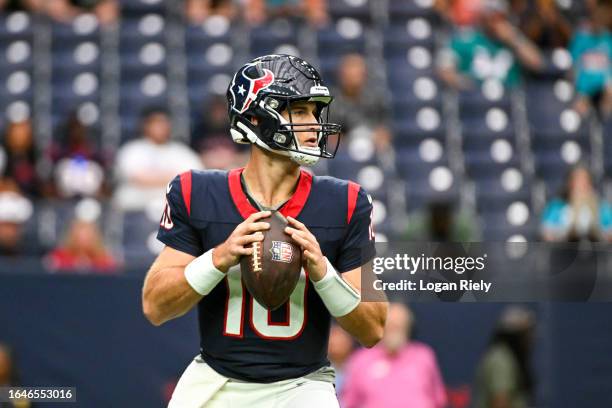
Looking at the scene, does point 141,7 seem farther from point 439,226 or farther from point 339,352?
point 339,352

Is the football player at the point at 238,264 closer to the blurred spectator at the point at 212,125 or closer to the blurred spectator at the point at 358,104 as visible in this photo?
the blurred spectator at the point at 212,125

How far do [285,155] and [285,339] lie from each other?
603mm

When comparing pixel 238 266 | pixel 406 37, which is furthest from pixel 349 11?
pixel 238 266

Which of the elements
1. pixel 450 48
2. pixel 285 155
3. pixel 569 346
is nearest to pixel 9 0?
pixel 450 48

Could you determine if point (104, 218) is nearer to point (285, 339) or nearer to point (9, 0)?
point (9, 0)

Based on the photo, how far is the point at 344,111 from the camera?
8961mm

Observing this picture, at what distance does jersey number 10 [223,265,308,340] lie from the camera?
3.67m

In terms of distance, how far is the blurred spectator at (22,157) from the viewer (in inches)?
323

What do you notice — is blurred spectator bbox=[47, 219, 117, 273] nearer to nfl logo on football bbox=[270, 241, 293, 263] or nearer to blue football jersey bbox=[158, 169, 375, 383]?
blue football jersey bbox=[158, 169, 375, 383]

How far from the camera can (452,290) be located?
13.5 ft

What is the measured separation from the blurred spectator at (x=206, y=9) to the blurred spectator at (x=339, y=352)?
4.27m

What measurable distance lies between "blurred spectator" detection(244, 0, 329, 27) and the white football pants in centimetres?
650

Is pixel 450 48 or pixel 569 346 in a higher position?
pixel 450 48

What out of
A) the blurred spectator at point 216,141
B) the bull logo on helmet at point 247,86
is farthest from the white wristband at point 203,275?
the blurred spectator at point 216,141
